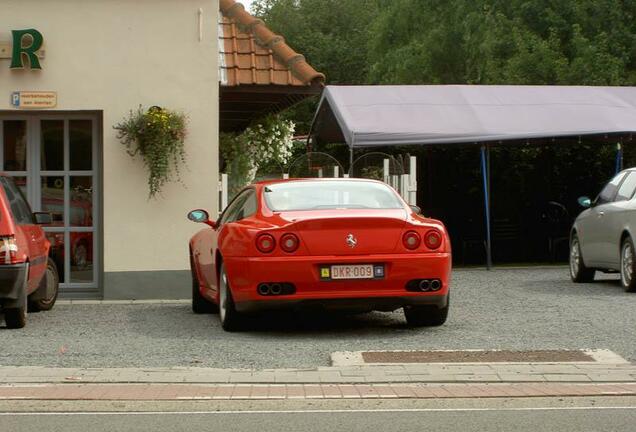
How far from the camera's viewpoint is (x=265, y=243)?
1115cm

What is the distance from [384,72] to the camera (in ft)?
201

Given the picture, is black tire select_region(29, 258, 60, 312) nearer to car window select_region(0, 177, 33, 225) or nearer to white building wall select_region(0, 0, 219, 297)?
car window select_region(0, 177, 33, 225)

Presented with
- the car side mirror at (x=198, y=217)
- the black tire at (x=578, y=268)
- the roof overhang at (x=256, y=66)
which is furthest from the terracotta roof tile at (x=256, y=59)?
the black tire at (x=578, y=268)

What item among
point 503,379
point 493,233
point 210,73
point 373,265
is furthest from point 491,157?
point 503,379

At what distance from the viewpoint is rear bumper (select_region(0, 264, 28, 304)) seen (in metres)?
11.8

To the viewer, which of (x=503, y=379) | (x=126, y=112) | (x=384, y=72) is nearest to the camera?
(x=503, y=379)

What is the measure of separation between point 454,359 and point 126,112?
283 inches

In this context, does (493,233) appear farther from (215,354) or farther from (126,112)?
(215,354)

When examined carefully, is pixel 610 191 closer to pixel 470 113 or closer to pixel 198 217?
pixel 470 113

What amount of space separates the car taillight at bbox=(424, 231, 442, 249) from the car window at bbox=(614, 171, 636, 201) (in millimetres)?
6113

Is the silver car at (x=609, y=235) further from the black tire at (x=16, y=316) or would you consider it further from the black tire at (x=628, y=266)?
the black tire at (x=16, y=316)

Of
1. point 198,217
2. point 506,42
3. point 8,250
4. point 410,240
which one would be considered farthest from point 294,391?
point 506,42

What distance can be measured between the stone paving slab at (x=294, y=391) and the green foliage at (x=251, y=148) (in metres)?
11.2

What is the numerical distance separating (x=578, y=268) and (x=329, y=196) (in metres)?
7.45
